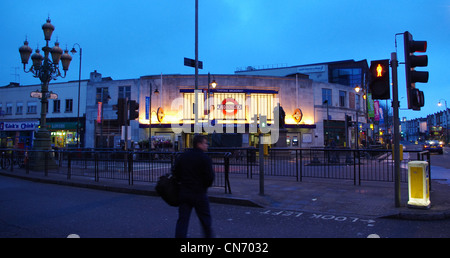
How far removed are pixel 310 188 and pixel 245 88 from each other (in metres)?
23.6

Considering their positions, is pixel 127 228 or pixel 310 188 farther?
pixel 310 188

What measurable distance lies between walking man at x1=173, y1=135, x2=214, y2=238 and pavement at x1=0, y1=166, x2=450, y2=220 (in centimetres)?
375

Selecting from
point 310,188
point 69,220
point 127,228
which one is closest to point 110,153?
point 69,220

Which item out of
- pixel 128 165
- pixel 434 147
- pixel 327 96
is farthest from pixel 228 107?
pixel 434 147

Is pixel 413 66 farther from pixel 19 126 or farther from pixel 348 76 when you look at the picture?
pixel 348 76

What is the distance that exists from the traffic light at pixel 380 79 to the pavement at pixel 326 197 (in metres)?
2.63

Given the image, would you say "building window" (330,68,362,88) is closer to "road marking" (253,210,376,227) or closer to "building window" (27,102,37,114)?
"building window" (27,102,37,114)

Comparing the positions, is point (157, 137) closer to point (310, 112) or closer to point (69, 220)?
point (310, 112)

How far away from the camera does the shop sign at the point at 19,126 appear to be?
36875mm

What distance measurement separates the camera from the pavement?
6.65 m

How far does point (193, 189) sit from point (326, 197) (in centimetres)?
561

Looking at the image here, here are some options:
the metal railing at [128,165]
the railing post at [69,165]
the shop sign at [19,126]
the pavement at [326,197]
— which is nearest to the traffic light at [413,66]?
the pavement at [326,197]

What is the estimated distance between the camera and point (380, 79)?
708 centimetres
